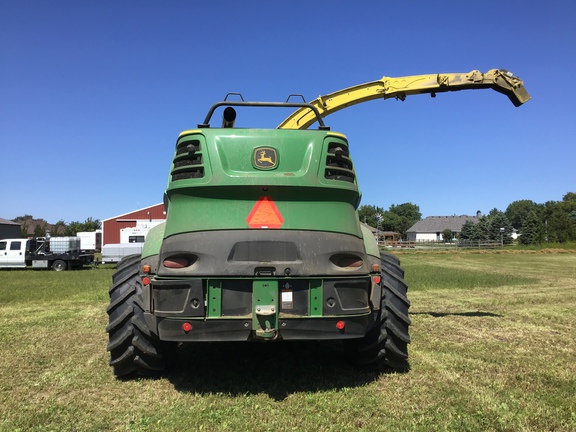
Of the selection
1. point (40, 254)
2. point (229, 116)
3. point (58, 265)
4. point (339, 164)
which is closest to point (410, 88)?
point (229, 116)

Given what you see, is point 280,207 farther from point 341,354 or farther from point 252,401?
point 341,354

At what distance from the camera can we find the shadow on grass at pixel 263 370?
4133 mm

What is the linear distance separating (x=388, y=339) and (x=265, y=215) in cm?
176

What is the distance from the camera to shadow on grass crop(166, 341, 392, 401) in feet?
13.6

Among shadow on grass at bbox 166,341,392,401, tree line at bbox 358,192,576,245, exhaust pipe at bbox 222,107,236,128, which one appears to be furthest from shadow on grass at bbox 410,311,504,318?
tree line at bbox 358,192,576,245

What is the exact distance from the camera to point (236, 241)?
3768 mm

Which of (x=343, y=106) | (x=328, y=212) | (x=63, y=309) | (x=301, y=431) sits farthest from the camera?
(x=63, y=309)

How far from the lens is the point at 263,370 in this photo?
4.66 meters

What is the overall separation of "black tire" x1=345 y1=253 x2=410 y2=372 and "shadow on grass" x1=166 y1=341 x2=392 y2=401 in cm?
17

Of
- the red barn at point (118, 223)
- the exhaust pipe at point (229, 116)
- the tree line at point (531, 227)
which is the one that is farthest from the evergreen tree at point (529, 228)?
Result: the exhaust pipe at point (229, 116)

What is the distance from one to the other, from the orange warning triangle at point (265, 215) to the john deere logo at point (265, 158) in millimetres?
303

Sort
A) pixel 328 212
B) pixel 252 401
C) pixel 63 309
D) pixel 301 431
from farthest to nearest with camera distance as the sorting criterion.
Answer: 1. pixel 63 309
2. pixel 328 212
3. pixel 252 401
4. pixel 301 431

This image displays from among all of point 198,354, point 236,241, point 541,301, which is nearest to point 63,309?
point 198,354

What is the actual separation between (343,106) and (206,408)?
243 inches
